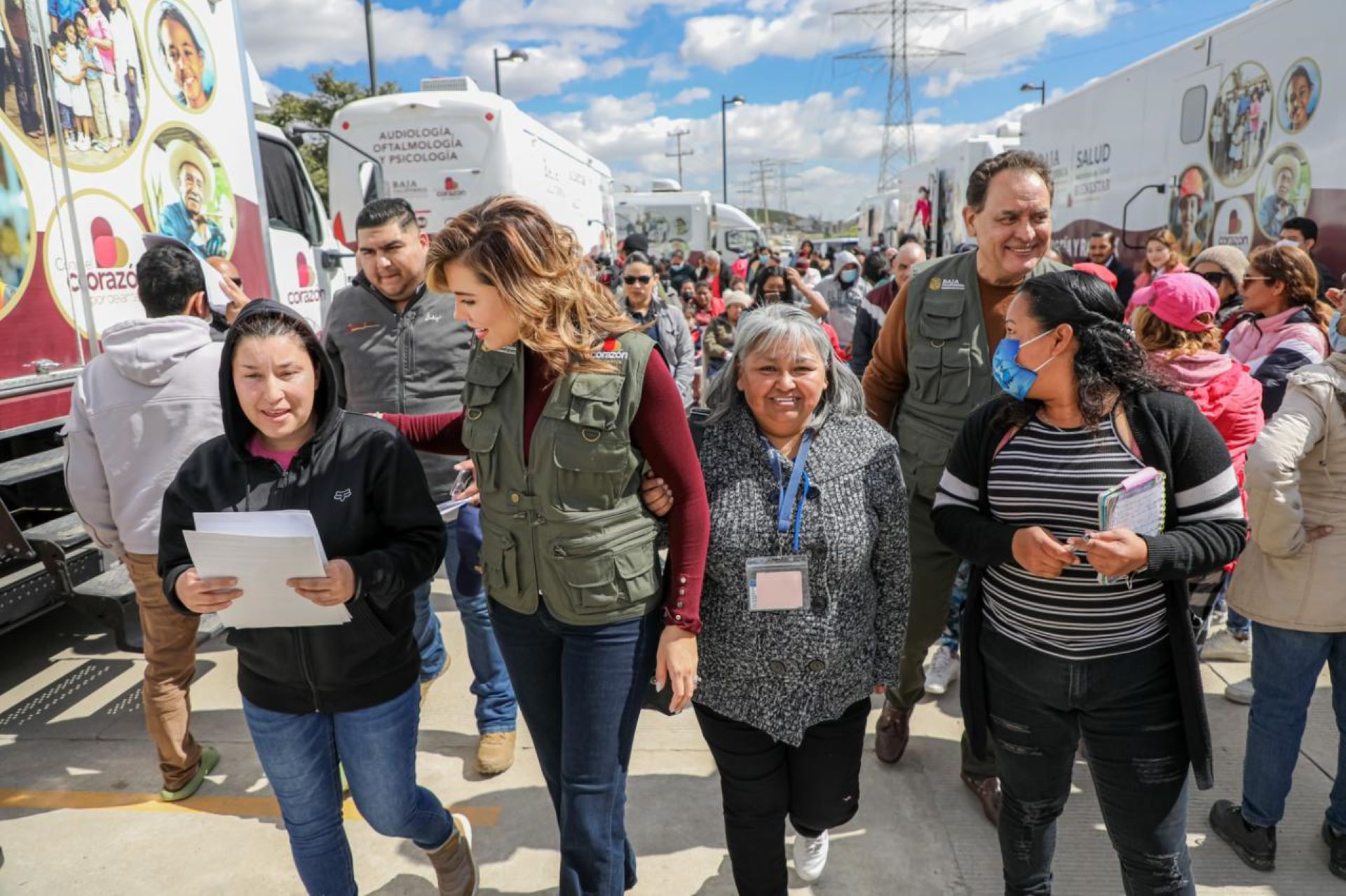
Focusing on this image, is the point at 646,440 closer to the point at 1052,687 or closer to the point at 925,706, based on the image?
the point at 1052,687

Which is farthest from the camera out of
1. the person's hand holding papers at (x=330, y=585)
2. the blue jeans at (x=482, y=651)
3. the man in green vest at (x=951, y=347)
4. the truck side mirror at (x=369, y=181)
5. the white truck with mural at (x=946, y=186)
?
the white truck with mural at (x=946, y=186)

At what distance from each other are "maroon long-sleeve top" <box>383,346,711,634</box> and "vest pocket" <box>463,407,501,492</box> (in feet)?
0.28

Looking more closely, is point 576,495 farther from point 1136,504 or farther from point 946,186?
point 946,186

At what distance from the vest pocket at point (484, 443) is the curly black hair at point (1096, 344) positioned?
1.29 m

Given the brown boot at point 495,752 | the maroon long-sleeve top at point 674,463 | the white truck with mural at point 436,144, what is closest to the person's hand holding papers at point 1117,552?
the maroon long-sleeve top at point 674,463

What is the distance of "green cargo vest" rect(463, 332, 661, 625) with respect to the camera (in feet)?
6.34

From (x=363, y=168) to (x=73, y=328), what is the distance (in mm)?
4856

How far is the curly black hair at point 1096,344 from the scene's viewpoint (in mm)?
1922

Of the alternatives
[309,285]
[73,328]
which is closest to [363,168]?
[309,285]

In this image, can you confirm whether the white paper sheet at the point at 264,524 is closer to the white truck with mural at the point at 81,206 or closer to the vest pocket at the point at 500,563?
the vest pocket at the point at 500,563

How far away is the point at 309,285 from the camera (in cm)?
717

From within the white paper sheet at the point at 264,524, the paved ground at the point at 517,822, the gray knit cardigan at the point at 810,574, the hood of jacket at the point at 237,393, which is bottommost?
the paved ground at the point at 517,822

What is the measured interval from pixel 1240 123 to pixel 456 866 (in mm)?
7581

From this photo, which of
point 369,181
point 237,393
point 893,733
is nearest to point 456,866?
point 237,393
